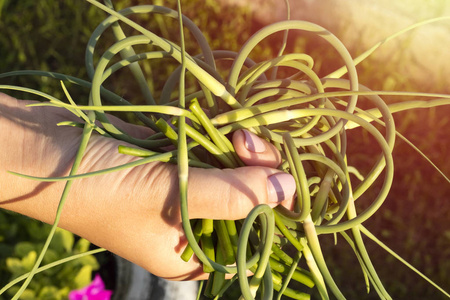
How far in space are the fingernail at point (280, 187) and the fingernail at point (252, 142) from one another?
0.12 ft

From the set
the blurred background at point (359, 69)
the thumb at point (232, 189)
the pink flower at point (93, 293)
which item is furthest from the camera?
the blurred background at point (359, 69)

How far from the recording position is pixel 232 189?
0.58m

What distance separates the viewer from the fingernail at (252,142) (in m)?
0.58

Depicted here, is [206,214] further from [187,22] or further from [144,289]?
[144,289]

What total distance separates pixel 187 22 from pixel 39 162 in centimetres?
26

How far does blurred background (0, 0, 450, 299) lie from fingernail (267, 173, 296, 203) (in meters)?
0.63

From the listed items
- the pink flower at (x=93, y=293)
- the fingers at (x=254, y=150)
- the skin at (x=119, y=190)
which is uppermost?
the fingers at (x=254, y=150)

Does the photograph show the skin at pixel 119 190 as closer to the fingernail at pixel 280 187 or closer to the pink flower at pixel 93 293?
the fingernail at pixel 280 187

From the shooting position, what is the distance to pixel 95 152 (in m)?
0.63

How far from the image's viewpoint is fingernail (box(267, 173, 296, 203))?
580 mm

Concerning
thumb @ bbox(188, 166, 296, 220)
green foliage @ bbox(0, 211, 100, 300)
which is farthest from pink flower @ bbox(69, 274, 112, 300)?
thumb @ bbox(188, 166, 296, 220)

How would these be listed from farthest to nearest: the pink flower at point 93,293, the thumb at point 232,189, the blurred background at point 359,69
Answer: the blurred background at point 359,69
the pink flower at point 93,293
the thumb at point 232,189

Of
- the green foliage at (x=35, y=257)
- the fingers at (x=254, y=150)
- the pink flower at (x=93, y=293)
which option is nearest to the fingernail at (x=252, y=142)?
the fingers at (x=254, y=150)

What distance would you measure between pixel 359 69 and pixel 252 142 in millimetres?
871
